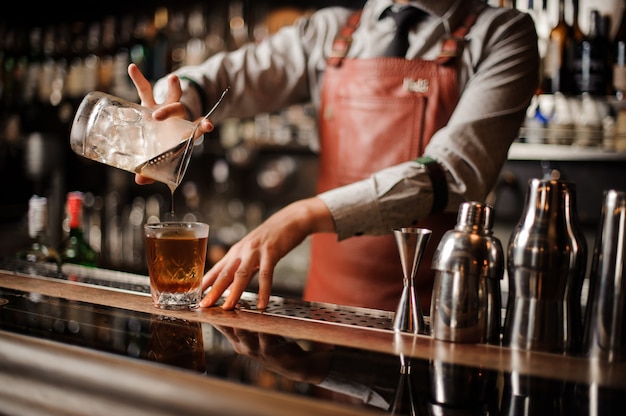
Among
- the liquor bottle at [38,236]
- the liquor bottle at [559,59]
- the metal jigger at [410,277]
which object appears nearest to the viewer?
the metal jigger at [410,277]

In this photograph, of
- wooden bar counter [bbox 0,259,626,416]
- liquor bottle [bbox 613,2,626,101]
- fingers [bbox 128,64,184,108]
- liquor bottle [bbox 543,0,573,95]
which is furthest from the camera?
liquor bottle [bbox 543,0,573,95]

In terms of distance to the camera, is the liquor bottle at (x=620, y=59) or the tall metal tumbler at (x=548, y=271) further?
the liquor bottle at (x=620, y=59)

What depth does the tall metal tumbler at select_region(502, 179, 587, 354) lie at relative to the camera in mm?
1004

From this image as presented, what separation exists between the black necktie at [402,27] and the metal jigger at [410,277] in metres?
0.96

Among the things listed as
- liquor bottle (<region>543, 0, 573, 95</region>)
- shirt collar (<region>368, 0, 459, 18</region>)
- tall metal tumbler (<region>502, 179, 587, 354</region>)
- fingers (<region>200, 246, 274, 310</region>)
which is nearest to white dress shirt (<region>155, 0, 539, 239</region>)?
shirt collar (<region>368, 0, 459, 18</region>)

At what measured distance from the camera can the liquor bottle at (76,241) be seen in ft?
A: 5.61

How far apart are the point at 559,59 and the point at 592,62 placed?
0.13 meters

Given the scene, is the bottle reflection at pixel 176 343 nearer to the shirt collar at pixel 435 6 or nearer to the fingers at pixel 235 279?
the fingers at pixel 235 279

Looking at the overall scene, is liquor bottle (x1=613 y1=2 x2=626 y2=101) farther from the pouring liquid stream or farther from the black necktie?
the pouring liquid stream

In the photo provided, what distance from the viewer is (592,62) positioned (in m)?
2.89

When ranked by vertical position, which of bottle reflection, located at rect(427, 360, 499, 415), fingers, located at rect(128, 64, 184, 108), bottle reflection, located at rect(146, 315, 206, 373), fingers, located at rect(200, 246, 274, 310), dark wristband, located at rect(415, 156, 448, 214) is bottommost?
bottle reflection, located at rect(427, 360, 499, 415)

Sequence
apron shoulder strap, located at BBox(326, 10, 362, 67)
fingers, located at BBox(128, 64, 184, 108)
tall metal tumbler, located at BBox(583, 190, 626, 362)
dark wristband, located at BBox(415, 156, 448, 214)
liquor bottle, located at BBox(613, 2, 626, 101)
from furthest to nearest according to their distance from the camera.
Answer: liquor bottle, located at BBox(613, 2, 626, 101) < apron shoulder strap, located at BBox(326, 10, 362, 67) < dark wristband, located at BBox(415, 156, 448, 214) < fingers, located at BBox(128, 64, 184, 108) < tall metal tumbler, located at BBox(583, 190, 626, 362)

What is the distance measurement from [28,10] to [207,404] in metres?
4.56

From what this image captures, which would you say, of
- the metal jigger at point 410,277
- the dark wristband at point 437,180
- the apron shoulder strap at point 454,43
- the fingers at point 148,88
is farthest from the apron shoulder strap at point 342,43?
the metal jigger at point 410,277
